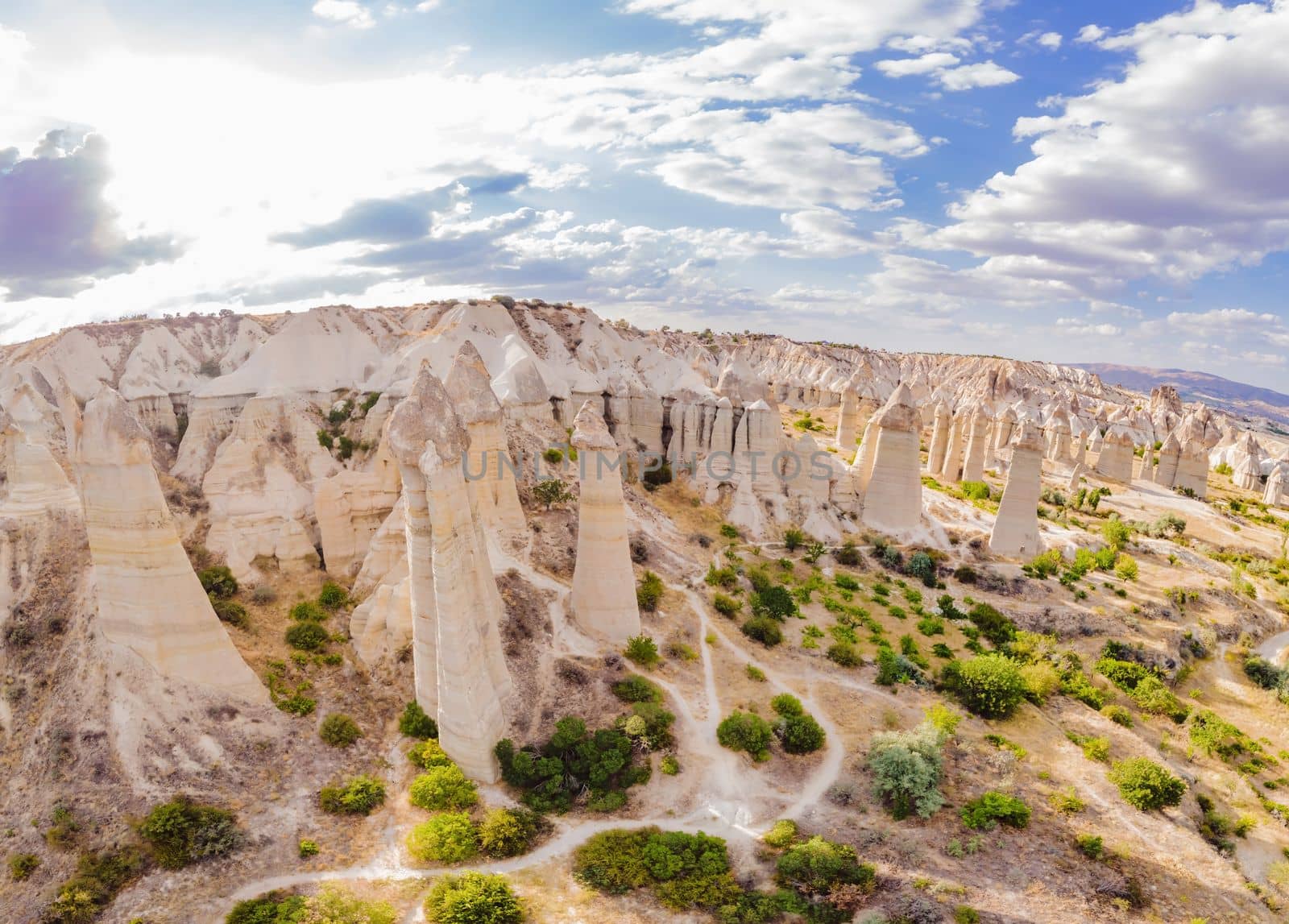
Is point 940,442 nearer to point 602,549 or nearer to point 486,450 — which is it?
point 602,549

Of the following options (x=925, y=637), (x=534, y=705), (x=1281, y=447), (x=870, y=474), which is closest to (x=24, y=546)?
(x=534, y=705)

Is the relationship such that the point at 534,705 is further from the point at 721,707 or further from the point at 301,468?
the point at 301,468

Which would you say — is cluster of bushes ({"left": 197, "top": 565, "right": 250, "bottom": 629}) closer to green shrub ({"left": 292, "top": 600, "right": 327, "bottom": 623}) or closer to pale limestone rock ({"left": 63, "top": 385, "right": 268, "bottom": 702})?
green shrub ({"left": 292, "top": 600, "right": 327, "bottom": 623})

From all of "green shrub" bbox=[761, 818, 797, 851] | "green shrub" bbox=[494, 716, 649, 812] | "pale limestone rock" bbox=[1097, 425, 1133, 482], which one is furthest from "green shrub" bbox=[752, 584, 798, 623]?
"pale limestone rock" bbox=[1097, 425, 1133, 482]

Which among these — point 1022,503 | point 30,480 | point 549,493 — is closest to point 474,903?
point 549,493

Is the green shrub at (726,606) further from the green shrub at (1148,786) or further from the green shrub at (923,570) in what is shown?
the green shrub at (1148,786)

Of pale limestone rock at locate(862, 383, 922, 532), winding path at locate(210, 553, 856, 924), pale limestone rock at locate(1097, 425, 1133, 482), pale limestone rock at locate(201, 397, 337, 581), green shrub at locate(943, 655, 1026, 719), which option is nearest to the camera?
winding path at locate(210, 553, 856, 924)

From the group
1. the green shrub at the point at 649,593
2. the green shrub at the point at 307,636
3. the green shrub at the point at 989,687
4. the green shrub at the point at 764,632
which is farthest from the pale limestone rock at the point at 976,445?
the green shrub at the point at 307,636

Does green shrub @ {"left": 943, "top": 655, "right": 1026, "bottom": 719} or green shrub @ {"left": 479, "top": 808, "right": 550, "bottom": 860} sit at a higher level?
green shrub @ {"left": 943, "top": 655, "right": 1026, "bottom": 719}
